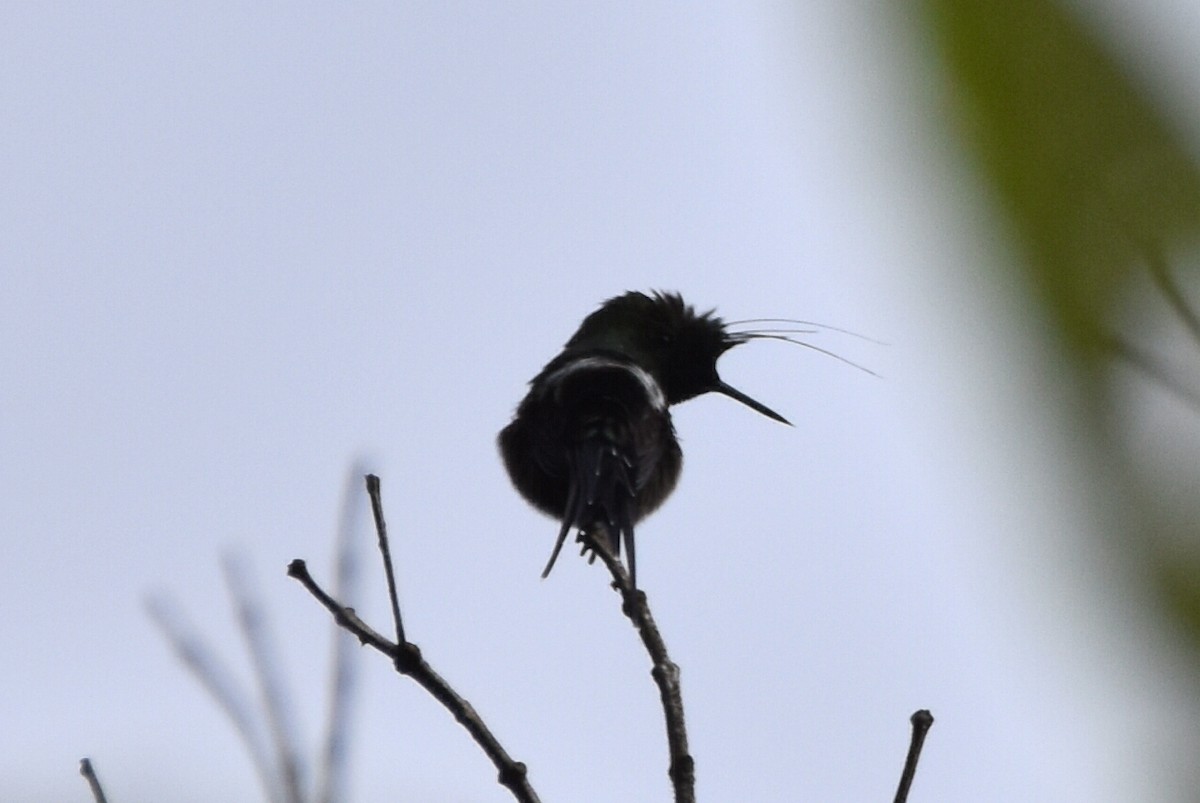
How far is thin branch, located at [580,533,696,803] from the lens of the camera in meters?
2.82

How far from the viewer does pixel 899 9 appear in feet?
1.40

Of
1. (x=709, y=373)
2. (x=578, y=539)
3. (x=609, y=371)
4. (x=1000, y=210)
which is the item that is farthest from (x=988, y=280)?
(x=709, y=373)

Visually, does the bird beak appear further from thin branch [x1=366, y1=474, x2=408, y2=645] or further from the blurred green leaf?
the blurred green leaf

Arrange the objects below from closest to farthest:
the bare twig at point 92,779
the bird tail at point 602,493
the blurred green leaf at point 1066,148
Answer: the blurred green leaf at point 1066,148 < the bare twig at point 92,779 < the bird tail at point 602,493

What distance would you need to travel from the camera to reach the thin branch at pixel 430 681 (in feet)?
9.34

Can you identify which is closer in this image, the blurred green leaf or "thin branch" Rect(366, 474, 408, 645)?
the blurred green leaf

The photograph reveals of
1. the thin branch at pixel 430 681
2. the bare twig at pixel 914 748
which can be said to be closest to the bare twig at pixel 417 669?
the thin branch at pixel 430 681

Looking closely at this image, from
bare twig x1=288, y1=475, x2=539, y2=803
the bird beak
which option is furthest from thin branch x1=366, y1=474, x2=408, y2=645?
the bird beak

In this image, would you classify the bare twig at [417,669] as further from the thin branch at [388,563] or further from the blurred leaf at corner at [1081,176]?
the blurred leaf at corner at [1081,176]

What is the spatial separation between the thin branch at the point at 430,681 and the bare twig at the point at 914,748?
742 mm

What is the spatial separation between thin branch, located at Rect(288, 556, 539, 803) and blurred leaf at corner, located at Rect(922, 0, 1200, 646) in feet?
8.30

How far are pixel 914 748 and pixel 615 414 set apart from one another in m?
4.14

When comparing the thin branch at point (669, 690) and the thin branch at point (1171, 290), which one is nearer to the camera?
the thin branch at point (1171, 290)

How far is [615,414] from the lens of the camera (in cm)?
677
